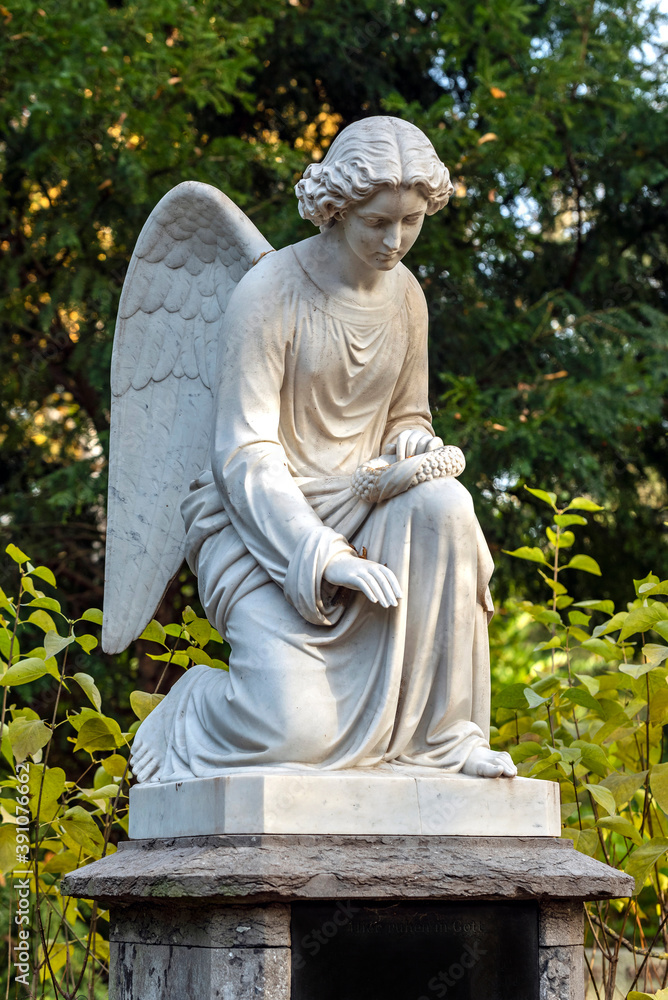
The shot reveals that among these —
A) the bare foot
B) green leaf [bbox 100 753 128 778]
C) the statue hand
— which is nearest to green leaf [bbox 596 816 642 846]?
the bare foot

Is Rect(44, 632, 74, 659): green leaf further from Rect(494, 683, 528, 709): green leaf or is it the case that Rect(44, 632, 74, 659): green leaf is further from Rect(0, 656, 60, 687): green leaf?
Rect(494, 683, 528, 709): green leaf

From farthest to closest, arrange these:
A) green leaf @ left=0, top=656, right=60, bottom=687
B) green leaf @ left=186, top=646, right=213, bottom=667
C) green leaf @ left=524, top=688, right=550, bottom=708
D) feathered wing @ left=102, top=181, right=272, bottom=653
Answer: green leaf @ left=186, top=646, right=213, bottom=667, feathered wing @ left=102, top=181, right=272, bottom=653, green leaf @ left=524, top=688, right=550, bottom=708, green leaf @ left=0, top=656, right=60, bottom=687

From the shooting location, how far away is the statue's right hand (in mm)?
2773

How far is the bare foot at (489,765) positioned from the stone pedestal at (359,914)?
0.49 ft

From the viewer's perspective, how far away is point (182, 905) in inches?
103

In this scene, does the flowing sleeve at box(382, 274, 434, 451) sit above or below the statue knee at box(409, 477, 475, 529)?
above

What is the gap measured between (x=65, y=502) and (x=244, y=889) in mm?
3915

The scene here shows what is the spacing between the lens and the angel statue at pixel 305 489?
2842mm

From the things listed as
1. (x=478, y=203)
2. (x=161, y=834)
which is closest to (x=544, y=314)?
(x=478, y=203)

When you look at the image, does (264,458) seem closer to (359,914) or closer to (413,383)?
(413,383)

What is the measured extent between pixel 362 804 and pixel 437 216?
201 inches

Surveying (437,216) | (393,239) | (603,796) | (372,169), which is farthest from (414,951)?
(437,216)

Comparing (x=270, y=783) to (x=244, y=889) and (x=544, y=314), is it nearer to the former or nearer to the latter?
(x=244, y=889)

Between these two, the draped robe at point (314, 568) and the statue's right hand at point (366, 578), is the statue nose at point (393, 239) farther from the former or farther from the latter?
the statue's right hand at point (366, 578)
